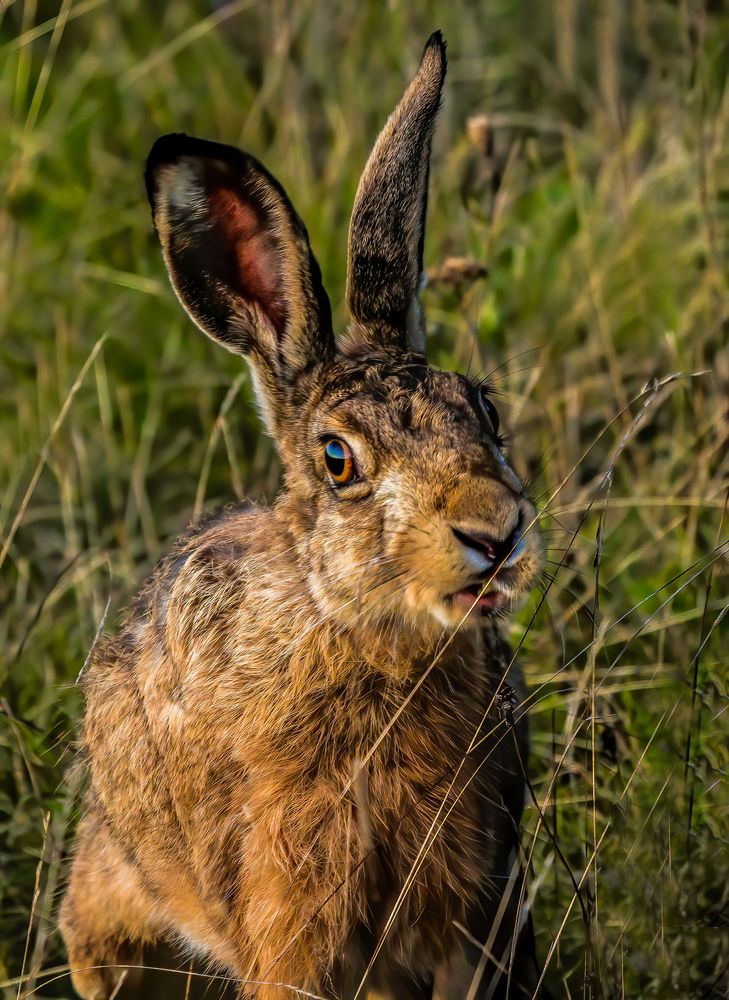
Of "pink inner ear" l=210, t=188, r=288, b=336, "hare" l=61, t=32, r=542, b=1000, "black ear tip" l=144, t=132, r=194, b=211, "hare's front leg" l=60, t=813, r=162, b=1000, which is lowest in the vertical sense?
"hare's front leg" l=60, t=813, r=162, b=1000

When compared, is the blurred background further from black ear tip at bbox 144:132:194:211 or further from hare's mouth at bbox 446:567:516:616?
black ear tip at bbox 144:132:194:211

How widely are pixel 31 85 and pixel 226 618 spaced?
12.5 ft

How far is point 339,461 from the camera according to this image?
3.61m

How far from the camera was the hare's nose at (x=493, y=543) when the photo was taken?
322 cm

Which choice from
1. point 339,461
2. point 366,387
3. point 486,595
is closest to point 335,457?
point 339,461

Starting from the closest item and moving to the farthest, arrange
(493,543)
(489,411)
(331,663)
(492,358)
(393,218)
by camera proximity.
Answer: (493,543) < (331,663) < (489,411) < (393,218) < (492,358)

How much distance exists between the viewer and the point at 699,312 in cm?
579

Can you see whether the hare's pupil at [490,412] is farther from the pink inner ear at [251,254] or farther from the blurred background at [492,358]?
the pink inner ear at [251,254]

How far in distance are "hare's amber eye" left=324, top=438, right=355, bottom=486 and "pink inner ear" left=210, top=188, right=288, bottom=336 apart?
41cm

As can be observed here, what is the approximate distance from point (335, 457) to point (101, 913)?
129 cm

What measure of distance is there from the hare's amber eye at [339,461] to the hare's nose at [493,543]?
0.41 m

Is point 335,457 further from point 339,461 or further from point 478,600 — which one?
point 478,600

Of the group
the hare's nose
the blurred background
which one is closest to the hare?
the hare's nose

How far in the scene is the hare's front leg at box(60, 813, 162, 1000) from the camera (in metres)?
3.92
